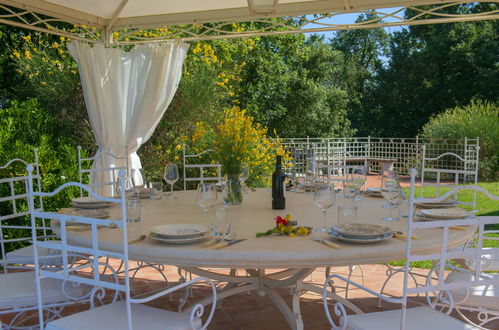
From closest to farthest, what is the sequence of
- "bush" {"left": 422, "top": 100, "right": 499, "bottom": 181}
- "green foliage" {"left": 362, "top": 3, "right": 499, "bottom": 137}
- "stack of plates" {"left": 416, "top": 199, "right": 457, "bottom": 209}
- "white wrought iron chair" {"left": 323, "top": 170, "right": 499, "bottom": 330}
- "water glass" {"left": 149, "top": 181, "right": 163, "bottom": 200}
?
1. "white wrought iron chair" {"left": 323, "top": 170, "right": 499, "bottom": 330}
2. "stack of plates" {"left": 416, "top": 199, "right": 457, "bottom": 209}
3. "water glass" {"left": 149, "top": 181, "right": 163, "bottom": 200}
4. "bush" {"left": 422, "top": 100, "right": 499, "bottom": 181}
5. "green foliage" {"left": 362, "top": 3, "right": 499, "bottom": 137}

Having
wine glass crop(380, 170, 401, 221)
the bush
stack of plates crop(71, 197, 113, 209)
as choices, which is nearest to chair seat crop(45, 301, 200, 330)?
stack of plates crop(71, 197, 113, 209)

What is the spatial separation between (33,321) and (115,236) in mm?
1511

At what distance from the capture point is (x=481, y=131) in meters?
12.0

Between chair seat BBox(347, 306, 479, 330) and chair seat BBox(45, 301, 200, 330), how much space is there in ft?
2.45

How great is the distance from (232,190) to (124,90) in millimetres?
2905

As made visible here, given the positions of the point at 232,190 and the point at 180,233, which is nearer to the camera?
the point at 180,233

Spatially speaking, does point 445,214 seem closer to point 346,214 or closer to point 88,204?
point 346,214

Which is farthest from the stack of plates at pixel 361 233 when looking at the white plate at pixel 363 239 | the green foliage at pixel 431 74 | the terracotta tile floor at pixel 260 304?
the green foliage at pixel 431 74

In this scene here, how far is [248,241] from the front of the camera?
2074mm

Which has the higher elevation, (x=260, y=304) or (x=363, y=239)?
(x=363, y=239)

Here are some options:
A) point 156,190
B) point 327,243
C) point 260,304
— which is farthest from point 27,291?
point 260,304

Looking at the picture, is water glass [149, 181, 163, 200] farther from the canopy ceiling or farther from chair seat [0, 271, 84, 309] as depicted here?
the canopy ceiling

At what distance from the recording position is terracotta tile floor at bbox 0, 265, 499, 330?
3.15 metres

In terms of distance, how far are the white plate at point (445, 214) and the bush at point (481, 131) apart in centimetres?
1016
